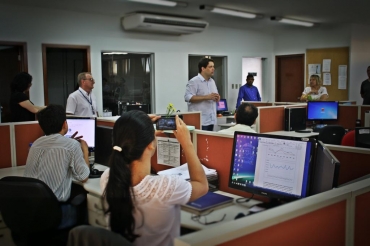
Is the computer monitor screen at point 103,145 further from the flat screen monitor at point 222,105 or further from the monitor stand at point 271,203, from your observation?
the flat screen monitor at point 222,105

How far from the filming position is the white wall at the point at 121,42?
20.3 ft

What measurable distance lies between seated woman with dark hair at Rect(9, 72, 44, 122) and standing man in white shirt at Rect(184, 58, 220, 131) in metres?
1.71

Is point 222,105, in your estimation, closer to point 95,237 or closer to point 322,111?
point 322,111

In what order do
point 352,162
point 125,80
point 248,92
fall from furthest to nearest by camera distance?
point 248,92 < point 125,80 < point 352,162

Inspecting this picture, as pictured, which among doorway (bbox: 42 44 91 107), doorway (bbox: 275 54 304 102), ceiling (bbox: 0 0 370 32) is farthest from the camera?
doorway (bbox: 275 54 304 102)

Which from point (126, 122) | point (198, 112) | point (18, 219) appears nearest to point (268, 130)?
point (198, 112)

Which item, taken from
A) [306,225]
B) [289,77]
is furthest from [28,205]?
[289,77]

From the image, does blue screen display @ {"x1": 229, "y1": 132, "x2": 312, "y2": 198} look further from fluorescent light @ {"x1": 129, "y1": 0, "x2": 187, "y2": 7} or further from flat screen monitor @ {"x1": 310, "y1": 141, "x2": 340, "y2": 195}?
fluorescent light @ {"x1": 129, "y1": 0, "x2": 187, "y2": 7}

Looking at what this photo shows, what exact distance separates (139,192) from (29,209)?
1.12 meters

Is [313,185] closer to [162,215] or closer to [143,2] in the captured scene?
[162,215]

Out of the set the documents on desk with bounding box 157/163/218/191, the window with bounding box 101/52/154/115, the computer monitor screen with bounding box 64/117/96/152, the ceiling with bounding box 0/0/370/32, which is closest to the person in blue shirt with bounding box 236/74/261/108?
the ceiling with bounding box 0/0/370/32

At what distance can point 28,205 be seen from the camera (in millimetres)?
2355

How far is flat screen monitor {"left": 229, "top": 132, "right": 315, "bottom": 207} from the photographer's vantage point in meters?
1.97

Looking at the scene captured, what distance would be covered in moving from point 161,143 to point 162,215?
4.51ft
